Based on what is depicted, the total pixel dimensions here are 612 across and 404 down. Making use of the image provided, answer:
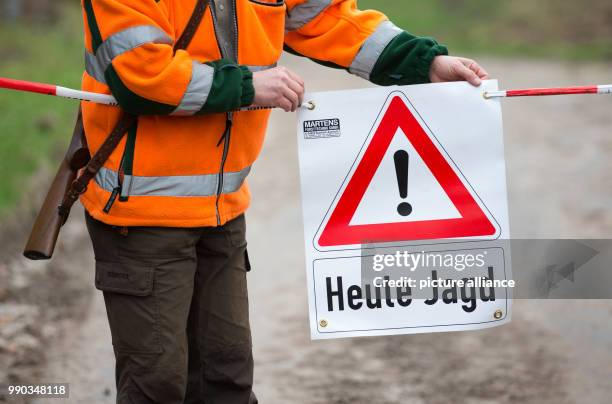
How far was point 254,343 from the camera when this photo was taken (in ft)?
16.8

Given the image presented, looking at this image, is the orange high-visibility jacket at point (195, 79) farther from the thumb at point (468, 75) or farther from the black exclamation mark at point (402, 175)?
the black exclamation mark at point (402, 175)

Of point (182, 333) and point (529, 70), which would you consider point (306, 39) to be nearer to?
point (182, 333)

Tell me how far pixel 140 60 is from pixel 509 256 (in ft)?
4.44

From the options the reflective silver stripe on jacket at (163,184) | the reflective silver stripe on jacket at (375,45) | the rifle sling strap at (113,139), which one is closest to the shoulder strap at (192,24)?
the rifle sling strap at (113,139)

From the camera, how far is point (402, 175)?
3.26 meters

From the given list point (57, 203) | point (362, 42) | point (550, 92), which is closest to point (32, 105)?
point (57, 203)

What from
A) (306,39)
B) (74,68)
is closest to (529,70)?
(74,68)

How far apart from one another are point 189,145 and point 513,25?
57.1ft

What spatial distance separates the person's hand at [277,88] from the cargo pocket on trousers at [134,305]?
653mm

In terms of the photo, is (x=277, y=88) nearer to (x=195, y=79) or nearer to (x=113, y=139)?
(x=195, y=79)

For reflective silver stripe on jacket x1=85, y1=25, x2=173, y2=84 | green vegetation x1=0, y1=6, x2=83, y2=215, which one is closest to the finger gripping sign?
reflective silver stripe on jacket x1=85, y1=25, x2=173, y2=84

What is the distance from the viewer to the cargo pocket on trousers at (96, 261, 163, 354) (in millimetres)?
3125

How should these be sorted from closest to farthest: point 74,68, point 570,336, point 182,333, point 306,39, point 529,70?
point 182,333
point 306,39
point 570,336
point 74,68
point 529,70

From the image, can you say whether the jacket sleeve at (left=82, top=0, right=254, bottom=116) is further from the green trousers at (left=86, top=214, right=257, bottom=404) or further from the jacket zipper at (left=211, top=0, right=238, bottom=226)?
the green trousers at (left=86, top=214, right=257, bottom=404)
